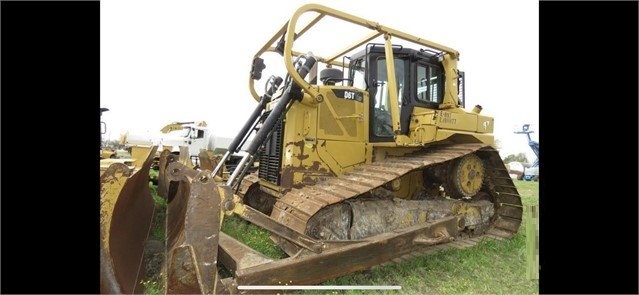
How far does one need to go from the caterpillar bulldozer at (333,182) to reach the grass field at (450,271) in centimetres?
31

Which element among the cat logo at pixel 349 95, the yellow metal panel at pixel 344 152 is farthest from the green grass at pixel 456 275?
the cat logo at pixel 349 95

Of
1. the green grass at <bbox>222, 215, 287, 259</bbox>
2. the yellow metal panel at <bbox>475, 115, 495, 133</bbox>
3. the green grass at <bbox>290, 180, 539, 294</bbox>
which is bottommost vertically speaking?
the green grass at <bbox>290, 180, 539, 294</bbox>

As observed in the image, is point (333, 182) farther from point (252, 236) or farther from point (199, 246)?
point (199, 246)

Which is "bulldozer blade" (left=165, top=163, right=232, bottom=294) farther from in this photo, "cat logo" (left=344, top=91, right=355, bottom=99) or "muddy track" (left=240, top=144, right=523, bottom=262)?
"cat logo" (left=344, top=91, right=355, bottom=99)

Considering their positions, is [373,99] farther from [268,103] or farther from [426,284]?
[426,284]

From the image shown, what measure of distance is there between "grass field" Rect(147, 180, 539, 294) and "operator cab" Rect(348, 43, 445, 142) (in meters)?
1.73

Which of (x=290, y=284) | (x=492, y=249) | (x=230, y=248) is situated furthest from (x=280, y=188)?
(x=492, y=249)

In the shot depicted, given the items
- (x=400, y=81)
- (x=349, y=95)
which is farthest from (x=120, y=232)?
(x=400, y=81)

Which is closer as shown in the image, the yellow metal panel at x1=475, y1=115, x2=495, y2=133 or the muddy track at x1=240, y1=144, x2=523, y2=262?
the muddy track at x1=240, y1=144, x2=523, y2=262

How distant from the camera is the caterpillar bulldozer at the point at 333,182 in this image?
8.55 feet

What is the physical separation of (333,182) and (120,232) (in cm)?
214

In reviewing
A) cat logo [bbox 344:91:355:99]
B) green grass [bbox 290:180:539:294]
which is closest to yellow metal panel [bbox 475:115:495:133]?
green grass [bbox 290:180:539:294]

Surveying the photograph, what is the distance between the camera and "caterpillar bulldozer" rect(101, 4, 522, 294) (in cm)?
261

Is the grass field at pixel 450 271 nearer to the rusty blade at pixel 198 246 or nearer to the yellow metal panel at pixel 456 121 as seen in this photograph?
the rusty blade at pixel 198 246
